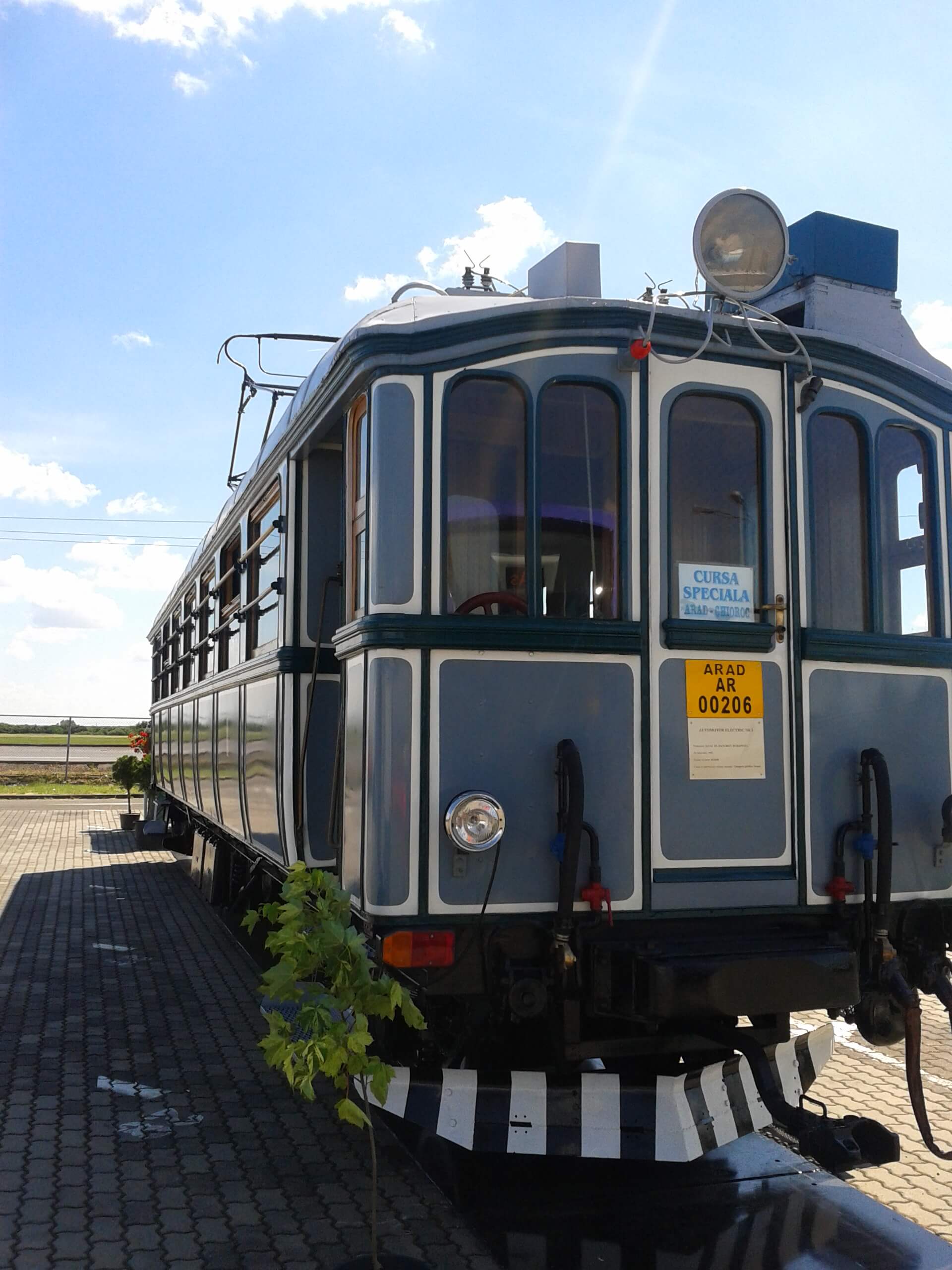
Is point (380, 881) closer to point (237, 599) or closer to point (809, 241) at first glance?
point (809, 241)

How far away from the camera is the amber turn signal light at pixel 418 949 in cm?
379

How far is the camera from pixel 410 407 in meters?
4.09

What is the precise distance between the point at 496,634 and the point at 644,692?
0.58m

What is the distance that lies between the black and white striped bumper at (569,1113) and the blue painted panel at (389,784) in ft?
2.14

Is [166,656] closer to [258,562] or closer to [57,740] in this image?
[258,562]

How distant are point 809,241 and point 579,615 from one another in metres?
1.96

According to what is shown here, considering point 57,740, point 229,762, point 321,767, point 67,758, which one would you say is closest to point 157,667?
point 229,762

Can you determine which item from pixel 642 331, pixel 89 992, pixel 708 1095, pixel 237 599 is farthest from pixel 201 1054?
pixel 642 331

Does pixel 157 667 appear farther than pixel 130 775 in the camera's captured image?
No

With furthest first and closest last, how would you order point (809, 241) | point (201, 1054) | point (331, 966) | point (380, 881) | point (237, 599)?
point (237, 599), point (201, 1054), point (809, 241), point (380, 881), point (331, 966)

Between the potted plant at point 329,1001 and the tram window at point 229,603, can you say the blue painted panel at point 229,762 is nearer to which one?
the tram window at point 229,603

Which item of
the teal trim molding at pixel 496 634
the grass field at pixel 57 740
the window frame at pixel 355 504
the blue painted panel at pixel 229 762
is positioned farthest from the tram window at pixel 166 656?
the grass field at pixel 57 740

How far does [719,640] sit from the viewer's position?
4.27 metres

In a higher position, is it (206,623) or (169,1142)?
(206,623)
